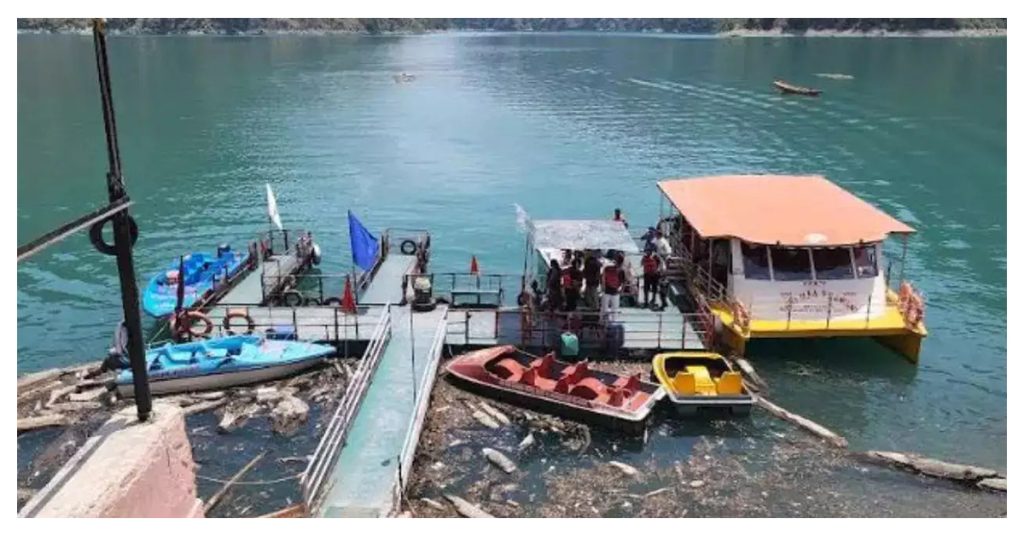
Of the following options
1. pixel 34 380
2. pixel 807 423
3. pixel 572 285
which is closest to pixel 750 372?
pixel 807 423

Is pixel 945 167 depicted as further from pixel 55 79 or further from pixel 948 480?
pixel 55 79

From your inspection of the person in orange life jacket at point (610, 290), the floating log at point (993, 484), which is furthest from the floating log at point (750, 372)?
the floating log at point (993, 484)

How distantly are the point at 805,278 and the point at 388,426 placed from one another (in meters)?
12.5

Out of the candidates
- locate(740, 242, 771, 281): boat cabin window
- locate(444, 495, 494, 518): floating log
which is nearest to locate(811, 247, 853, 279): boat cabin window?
locate(740, 242, 771, 281): boat cabin window

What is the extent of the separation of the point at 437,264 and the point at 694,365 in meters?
18.1

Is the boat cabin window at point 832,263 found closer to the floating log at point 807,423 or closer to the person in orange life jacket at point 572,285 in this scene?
the floating log at point 807,423

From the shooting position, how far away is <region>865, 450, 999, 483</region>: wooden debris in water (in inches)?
693

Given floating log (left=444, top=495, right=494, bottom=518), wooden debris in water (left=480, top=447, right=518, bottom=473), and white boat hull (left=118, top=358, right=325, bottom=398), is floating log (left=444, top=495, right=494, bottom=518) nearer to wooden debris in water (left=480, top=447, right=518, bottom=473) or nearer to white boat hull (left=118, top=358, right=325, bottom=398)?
wooden debris in water (left=480, top=447, right=518, bottom=473)

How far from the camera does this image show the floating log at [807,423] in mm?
19266

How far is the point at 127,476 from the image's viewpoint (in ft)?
20.6

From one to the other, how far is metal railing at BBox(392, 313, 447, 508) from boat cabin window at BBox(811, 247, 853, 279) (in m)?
10.8

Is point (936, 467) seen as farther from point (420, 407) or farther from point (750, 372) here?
point (420, 407)

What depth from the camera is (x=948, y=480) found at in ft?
57.9

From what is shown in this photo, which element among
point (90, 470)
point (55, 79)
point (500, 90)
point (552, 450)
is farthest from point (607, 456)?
point (55, 79)
